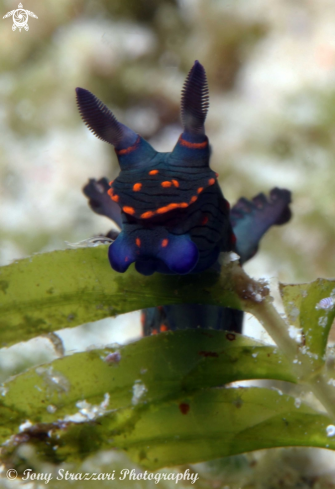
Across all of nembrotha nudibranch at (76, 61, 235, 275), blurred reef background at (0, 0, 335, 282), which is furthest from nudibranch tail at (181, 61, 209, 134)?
blurred reef background at (0, 0, 335, 282)

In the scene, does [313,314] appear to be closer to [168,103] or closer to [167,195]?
[167,195]

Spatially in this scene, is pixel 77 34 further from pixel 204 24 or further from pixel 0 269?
pixel 0 269

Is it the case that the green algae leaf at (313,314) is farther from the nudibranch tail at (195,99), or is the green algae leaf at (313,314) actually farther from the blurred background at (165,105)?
the blurred background at (165,105)

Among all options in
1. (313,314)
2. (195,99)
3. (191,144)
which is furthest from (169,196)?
(313,314)

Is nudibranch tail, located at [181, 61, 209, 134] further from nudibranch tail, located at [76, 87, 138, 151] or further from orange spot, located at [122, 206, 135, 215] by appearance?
orange spot, located at [122, 206, 135, 215]

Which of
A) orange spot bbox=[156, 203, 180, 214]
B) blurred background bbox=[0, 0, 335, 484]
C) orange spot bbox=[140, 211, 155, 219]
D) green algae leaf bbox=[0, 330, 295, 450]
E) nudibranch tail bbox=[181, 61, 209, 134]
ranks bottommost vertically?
green algae leaf bbox=[0, 330, 295, 450]

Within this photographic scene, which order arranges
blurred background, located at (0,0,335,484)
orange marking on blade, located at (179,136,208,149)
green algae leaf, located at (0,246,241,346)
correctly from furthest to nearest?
blurred background, located at (0,0,335,484)
orange marking on blade, located at (179,136,208,149)
green algae leaf, located at (0,246,241,346)
